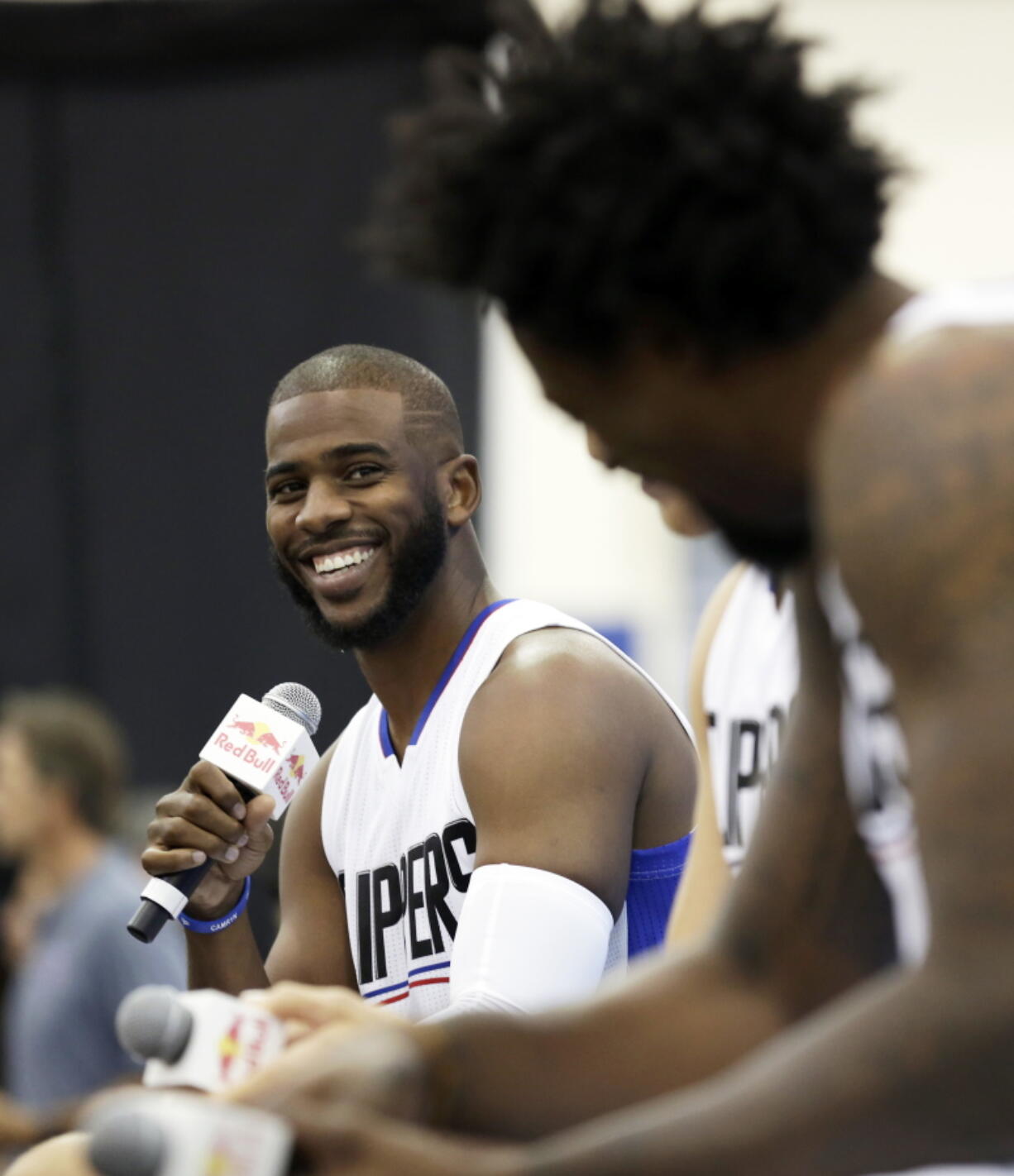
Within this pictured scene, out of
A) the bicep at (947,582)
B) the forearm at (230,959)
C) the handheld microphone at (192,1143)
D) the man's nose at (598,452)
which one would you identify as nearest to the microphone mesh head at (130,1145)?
the handheld microphone at (192,1143)

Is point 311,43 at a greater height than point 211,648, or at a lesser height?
greater

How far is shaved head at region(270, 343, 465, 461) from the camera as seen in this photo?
2559 millimetres

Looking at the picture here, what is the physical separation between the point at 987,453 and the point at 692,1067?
0.60 m

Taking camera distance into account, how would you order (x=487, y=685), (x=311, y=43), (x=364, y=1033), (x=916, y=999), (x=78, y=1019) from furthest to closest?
(x=311, y=43) → (x=78, y=1019) → (x=487, y=685) → (x=364, y=1033) → (x=916, y=999)

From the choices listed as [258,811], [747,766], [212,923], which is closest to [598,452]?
[747,766]

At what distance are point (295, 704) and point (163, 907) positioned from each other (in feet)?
1.22

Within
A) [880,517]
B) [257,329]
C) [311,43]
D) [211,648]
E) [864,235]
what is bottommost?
[880,517]

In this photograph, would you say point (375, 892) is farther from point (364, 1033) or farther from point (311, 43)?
point (311, 43)

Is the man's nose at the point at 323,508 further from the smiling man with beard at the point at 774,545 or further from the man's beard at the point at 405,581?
the smiling man with beard at the point at 774,545

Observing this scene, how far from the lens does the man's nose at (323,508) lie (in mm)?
2520

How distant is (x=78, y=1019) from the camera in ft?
15.8

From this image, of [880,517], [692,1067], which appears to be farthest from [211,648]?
[880,517]

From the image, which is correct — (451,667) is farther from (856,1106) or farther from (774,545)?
(856,1106)

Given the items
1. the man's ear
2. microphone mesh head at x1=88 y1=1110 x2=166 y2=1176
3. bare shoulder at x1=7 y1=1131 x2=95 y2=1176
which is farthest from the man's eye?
microphone mesh head at x1=88 y1=1110 x2=166 y2=1176
